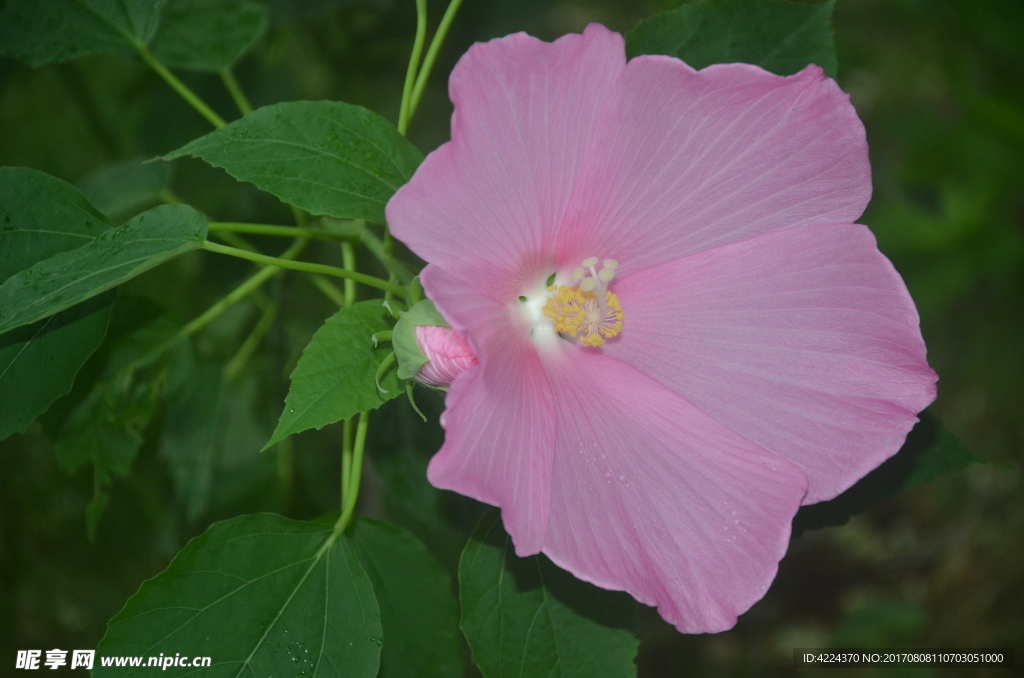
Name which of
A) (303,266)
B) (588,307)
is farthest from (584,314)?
(303,266)

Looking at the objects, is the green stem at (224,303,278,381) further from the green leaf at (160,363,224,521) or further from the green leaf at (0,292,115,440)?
the green leaf at (0,292,115,440)

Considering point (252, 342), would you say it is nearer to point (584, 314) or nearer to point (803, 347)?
point (584, 314)

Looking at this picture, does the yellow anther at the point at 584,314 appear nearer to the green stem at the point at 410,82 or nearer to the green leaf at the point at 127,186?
the green stem at the point at 410,82

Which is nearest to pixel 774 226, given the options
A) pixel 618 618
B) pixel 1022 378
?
pixel 618 618

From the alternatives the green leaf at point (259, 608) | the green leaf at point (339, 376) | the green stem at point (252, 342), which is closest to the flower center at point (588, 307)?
the green leaf at point (339, 376)

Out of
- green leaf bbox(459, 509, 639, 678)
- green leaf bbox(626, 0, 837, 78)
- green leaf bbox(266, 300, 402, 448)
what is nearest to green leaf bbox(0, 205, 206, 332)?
green leaf bbox(266, 300, 402, 448)
